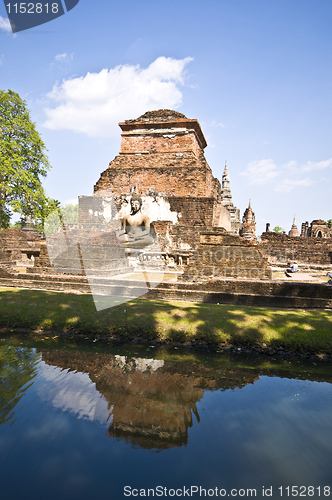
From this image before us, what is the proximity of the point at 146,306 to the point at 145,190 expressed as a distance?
31.9ft

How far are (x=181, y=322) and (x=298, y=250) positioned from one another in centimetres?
1733

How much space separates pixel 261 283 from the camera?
8078mm

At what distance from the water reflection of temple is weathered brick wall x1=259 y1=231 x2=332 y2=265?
647 inches

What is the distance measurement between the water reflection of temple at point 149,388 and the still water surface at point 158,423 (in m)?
0.02

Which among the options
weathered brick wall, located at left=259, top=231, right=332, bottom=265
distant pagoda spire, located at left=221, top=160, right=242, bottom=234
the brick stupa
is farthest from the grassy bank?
distant pagoda spire, located at left=221, top=160, right=242, bottom=234

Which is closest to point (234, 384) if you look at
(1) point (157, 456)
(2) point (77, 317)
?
(1) point (157, 456)

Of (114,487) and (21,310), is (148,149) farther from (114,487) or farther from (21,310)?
(114,487)

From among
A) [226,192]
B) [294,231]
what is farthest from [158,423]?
[294,231]

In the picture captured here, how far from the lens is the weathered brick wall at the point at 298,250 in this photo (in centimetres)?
2054

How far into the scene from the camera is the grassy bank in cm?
588

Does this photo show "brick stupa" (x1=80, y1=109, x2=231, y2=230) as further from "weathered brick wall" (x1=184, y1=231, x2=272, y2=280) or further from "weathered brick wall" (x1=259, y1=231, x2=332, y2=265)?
"weathered brick wall" (x1=259, y1=231, x2=332, y2=265)

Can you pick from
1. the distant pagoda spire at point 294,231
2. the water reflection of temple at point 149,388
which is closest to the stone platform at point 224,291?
the water reflection of temple at point 149,388

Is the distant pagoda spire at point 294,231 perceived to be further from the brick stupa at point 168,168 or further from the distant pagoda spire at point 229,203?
the brick stupa at point 168,168

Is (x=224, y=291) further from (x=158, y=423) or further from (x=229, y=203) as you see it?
→ (x=229, y=203)
